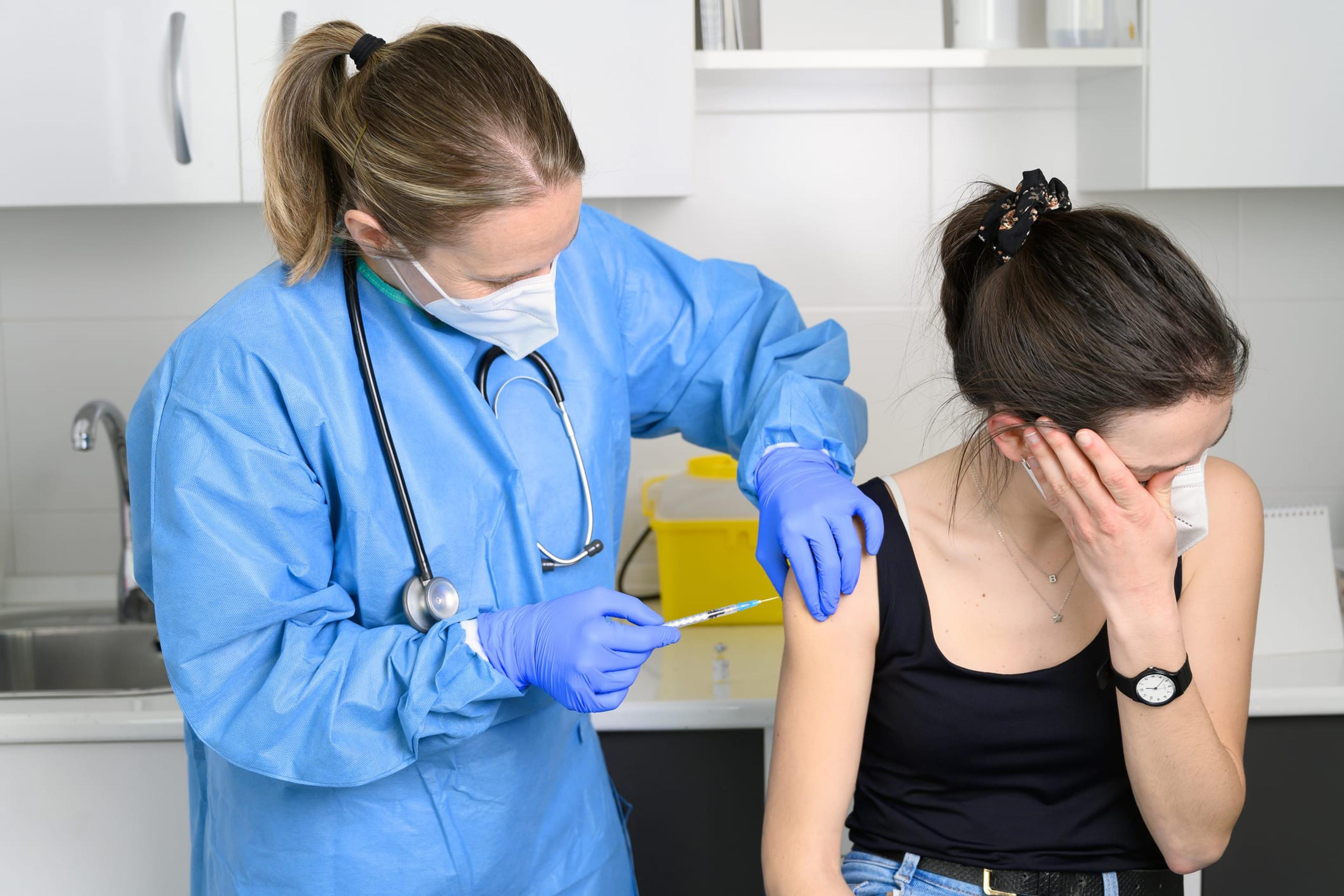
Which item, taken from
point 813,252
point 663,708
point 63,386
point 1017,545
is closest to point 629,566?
point 663,708

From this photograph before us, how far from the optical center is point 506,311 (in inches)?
41.6

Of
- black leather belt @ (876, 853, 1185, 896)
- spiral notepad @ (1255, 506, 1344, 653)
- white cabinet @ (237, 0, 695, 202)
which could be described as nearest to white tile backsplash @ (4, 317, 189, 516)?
white cabinet @ (237, 0, 695, 202)

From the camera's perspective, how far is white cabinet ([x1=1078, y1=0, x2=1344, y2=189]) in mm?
1681

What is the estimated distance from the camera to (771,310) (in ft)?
4.53

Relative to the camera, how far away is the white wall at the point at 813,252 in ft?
6.45

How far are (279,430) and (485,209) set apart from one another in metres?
0.28

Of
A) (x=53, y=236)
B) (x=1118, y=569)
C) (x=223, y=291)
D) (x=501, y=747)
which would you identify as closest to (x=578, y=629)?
(x=501, y=747)

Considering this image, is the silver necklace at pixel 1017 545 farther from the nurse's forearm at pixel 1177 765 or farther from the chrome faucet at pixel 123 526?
the chrome faucet at pixel 123 526

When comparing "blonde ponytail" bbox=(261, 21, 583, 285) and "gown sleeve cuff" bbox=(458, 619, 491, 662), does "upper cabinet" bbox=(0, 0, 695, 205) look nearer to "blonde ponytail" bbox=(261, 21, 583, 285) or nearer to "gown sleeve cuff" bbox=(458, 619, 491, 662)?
"blonde ponytail" bbox=(261, 21, 583, 285)

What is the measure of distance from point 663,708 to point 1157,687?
0.69 meters

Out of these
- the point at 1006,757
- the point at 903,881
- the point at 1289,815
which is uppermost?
the point at 1006,757

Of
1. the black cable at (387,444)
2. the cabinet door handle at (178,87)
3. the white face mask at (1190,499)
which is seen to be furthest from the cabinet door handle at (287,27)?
the white face mask at (1190,499)

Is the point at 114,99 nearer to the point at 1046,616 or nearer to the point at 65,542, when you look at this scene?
the point at 65,542

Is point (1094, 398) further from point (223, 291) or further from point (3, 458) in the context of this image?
point (3, 458)
